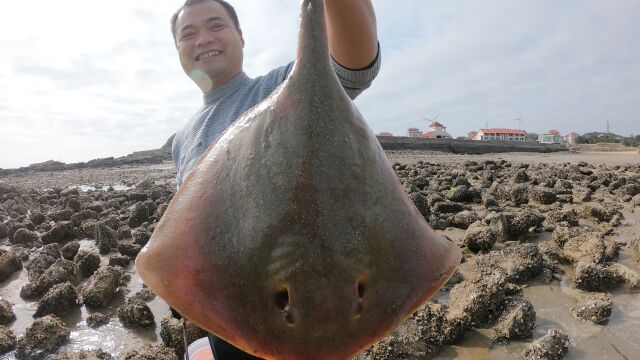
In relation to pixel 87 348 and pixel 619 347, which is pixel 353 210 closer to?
Result: pixel 619 347

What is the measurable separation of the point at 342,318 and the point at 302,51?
0.76m

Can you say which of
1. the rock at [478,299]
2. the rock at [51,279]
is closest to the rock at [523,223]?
the rock at [478,299]

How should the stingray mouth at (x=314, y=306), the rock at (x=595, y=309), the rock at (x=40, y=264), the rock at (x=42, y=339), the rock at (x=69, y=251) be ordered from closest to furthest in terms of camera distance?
A: the stingray mouth at (x=314, y=306), the rock at (x=595, y=309), the rock at (x=42, y=339), the rock at (x=40, y=264), the rock at (x=69, y=251)

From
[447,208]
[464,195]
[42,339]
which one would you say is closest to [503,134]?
[464,195]

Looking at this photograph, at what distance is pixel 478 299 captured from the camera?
13.0 feet

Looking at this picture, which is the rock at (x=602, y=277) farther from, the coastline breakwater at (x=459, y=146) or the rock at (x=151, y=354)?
the coastline breakwater at (x=459, y=146)

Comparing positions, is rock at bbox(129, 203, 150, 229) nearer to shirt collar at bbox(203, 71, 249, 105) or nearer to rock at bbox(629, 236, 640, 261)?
shirt collar at bbox(203, 71, 249, 105)

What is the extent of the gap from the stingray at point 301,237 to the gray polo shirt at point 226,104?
1301 mm

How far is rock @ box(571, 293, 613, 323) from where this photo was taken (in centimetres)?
380

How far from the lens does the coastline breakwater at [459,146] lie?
104ft

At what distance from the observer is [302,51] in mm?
1299

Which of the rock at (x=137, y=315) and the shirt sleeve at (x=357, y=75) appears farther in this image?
the rock at (x=137, y=315)

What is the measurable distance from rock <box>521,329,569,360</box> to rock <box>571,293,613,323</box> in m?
0.60

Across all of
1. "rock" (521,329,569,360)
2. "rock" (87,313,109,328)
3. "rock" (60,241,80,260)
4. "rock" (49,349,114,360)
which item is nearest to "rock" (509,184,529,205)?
"rock" (521,329,569,360)
